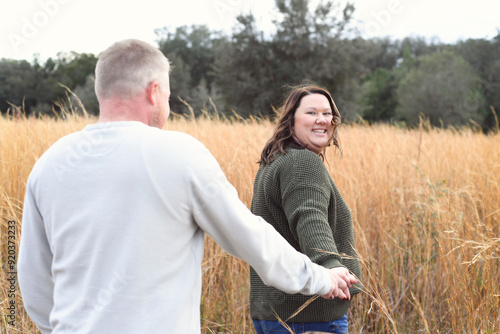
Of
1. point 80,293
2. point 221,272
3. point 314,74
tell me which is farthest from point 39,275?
point 314,74

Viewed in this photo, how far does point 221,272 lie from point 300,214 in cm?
156

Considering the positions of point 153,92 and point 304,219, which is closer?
point 153,92

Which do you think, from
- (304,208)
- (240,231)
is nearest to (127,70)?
(240,231)

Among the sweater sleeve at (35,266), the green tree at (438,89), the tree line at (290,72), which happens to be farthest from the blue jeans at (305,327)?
the green tree at (438,89)

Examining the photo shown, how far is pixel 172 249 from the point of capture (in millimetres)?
1083

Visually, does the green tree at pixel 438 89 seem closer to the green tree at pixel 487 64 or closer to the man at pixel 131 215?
the green tree at pixel 487 64

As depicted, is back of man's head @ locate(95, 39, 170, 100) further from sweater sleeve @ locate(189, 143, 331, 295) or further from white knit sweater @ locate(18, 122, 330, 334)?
sweater sleeve @ locate(189, 143, 331, 295)

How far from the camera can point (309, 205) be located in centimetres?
145

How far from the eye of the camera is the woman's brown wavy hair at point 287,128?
1710 millimetres

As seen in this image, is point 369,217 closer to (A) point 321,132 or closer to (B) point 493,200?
(B) point 493,200

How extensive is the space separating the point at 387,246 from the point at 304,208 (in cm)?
193

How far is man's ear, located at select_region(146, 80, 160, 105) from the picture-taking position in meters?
1.15

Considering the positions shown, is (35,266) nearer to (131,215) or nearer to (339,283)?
(131,215)

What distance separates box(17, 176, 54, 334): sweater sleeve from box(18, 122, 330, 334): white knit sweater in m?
Result: 0.03
